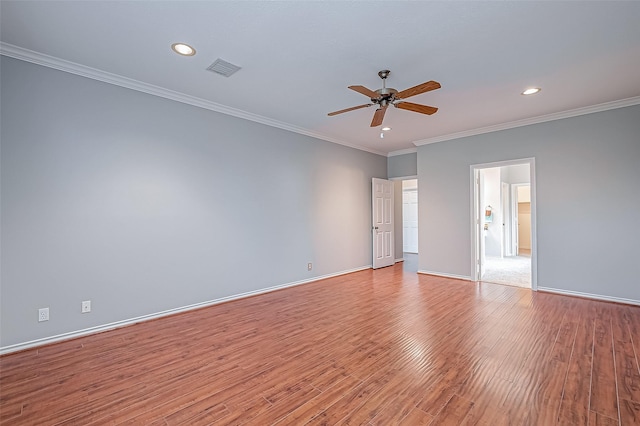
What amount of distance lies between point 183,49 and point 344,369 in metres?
3.21

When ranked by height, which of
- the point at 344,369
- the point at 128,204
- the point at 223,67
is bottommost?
the point at 344,369

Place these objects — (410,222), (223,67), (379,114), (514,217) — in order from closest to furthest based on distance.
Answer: (223,67) → (379,114) → (514,217) → (410,222)

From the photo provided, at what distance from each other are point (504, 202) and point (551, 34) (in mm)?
7053

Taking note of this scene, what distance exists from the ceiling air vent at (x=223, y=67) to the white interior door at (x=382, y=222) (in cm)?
415

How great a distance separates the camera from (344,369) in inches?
92.8

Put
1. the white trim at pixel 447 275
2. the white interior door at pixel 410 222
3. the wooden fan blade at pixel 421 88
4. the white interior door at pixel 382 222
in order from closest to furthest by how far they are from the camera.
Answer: the wooden fan blade at pixel 421 88, the white trim at pixel 447 275, the white interior door at pixel 382 222, the white interior door at pixel 410 222

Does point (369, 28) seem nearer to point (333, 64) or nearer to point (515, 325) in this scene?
point (333, 64)

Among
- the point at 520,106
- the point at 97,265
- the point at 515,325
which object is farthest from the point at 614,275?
the point at 97,265

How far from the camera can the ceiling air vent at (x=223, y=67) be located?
293 cm

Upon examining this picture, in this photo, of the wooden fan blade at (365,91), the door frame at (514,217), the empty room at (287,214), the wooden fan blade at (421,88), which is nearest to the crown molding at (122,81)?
the empty room at (287,214)

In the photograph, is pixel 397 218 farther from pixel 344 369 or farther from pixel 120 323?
pixel 120 323

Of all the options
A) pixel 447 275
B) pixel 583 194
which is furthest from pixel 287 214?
pixel 583 194

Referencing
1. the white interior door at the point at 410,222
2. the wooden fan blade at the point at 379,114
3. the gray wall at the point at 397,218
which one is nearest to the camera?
the wooden fan blade at the point at 379,114

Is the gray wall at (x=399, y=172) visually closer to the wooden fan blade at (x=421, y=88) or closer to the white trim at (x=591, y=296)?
the white trim at (x=591, y=296)
